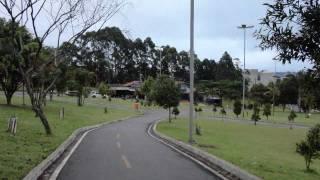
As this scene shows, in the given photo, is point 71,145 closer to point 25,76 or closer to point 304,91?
point 25,76

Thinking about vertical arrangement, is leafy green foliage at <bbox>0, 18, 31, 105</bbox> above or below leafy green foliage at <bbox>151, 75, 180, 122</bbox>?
above

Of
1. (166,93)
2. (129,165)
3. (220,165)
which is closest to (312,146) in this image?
(220,165)

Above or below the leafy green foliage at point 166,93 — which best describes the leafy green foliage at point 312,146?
below

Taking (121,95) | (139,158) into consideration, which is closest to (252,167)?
(139,158)

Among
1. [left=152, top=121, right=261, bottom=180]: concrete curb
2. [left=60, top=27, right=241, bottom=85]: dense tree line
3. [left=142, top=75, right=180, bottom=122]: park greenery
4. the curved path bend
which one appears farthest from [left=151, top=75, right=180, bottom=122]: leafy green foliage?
[left=60, top=27, right=241, bottom=85]: dense tree line

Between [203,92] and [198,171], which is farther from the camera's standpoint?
[203,92]

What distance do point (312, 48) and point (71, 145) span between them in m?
18.6

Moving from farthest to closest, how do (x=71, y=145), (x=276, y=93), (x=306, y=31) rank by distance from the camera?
(x=276, y=93), (x=71, y=145), (x=306, y=31)

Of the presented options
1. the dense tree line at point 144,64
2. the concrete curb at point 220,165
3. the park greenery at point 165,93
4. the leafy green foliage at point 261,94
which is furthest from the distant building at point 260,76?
the concrete curb at point 220,165

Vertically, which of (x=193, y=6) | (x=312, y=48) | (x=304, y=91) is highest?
(x=193, y=6)

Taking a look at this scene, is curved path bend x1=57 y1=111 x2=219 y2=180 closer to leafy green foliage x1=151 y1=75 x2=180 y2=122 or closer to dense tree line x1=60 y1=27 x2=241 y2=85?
leafy green foliage x1=151 y1=75 x2=180 y2=122

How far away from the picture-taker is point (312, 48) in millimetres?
8016

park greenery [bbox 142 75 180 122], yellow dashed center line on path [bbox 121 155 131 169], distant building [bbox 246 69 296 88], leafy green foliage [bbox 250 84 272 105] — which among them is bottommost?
yellow dashed center line on path [bbox 121 155 131 169]

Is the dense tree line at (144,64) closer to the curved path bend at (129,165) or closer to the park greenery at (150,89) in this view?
the park greenery at (150,89)
